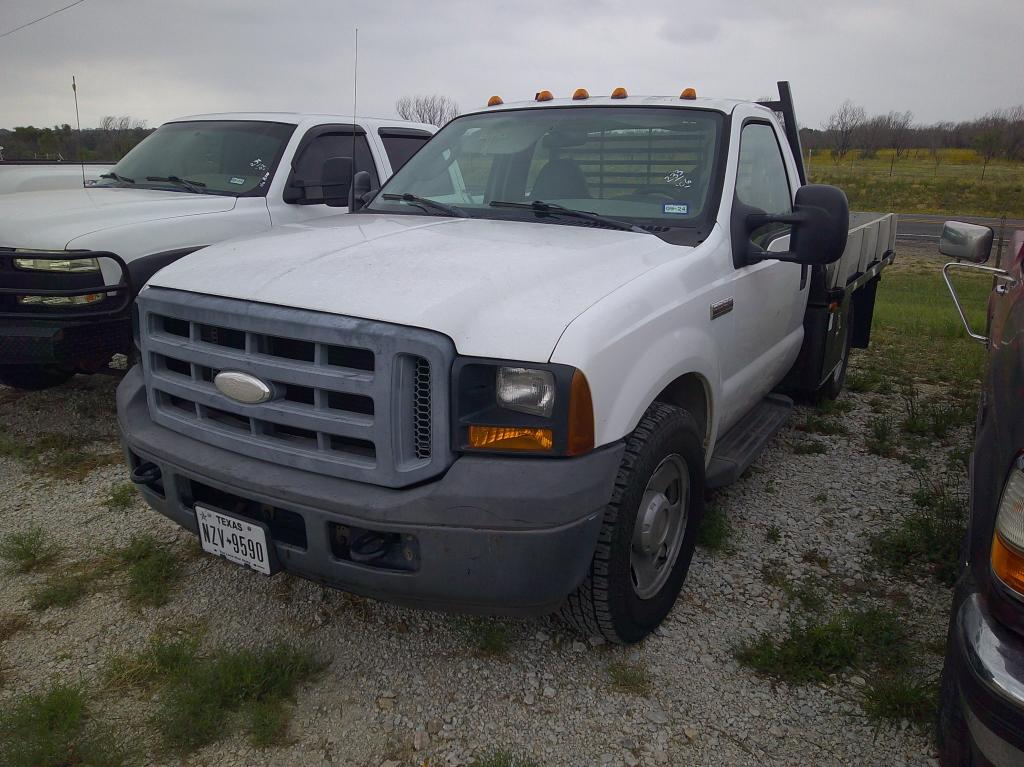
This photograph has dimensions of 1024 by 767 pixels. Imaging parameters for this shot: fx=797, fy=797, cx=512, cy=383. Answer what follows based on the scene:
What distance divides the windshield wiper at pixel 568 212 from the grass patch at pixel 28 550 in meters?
2.55

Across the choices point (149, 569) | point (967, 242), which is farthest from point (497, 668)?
point (967, 242)

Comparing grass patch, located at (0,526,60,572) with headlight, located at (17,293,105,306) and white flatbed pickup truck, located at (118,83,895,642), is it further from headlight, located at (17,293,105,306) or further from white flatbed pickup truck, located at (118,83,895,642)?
headlight, located at (17,293,105,306)

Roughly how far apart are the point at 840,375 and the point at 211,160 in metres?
4.95

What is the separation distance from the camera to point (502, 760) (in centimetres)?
238

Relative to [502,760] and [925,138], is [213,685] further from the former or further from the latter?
[925,138]

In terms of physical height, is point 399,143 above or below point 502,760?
above

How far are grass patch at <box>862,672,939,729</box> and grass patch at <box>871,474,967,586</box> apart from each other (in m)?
0.91

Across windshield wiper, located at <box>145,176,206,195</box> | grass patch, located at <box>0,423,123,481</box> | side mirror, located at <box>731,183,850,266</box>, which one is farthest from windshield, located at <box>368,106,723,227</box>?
grass patch, located at <box>0,423,123,481</box>

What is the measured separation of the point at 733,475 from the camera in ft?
11.4

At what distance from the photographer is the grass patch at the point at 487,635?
116 inches

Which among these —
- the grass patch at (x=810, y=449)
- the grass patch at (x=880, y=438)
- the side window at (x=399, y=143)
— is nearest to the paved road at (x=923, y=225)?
the grass patch at (x=880, y=438)

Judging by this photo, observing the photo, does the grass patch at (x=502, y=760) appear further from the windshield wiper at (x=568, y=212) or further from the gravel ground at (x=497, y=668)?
the windshield wiper at (x=568, y=212)

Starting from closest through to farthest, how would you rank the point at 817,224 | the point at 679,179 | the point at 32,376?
1. the point at 817,224
2. the point at 679,179
3. the point at 32,376

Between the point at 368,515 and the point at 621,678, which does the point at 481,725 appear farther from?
the point at 368,515
